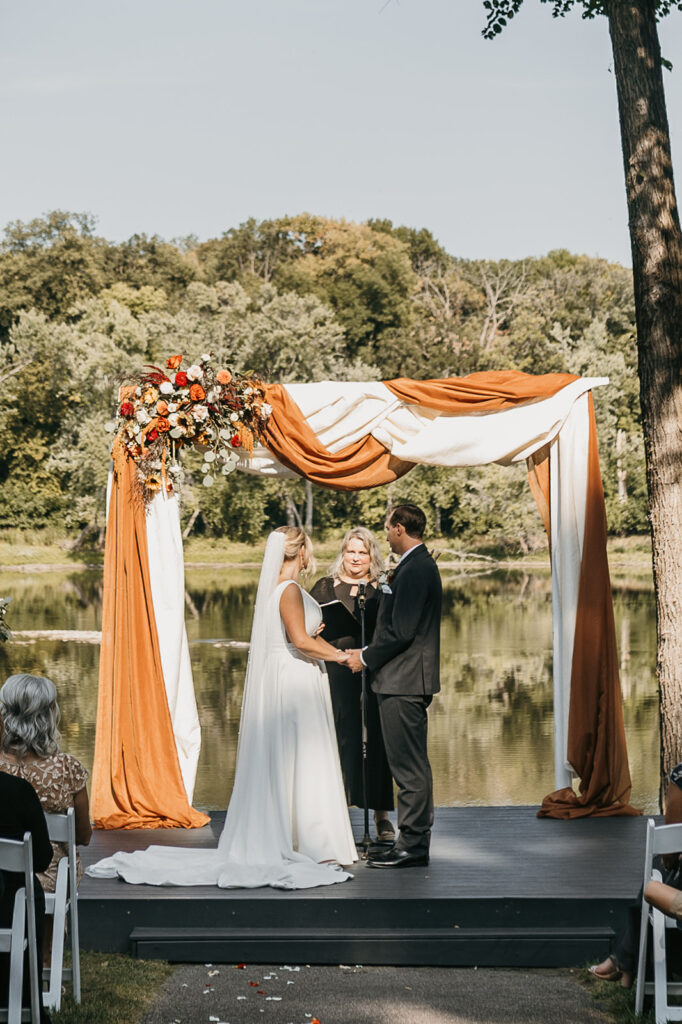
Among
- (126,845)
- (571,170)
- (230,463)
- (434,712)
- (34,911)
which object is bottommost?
(434,712)

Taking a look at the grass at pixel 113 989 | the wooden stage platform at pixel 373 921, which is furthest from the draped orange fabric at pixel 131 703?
the grass at pixel 113 989

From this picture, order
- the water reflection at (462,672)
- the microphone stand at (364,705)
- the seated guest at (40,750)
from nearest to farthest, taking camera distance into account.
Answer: the seated guest at (40,750), the microphone stand at (364,705), the water reflection at (462,672)

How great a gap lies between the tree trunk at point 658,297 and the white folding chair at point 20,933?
392 centimetres

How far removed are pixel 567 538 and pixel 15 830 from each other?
3.67m

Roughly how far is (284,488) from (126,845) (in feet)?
67.2

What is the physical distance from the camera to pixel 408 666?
4.82 meters

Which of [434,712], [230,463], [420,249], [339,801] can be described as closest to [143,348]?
[420,249]

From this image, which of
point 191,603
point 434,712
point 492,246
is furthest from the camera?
point 492,246

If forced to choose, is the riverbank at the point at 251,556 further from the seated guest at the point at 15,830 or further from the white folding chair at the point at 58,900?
the seated guest at the point at 15,830

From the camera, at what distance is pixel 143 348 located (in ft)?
90.9

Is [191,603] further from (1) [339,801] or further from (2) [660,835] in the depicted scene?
(2) [660,835]

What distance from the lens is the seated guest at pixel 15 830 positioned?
3.09 m

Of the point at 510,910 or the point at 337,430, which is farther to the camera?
the point at 337,430

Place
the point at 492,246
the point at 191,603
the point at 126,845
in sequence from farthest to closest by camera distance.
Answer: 1. the point at 492,246
2. the point at 191,603
3. the point at 126,845
